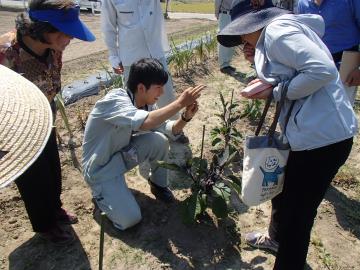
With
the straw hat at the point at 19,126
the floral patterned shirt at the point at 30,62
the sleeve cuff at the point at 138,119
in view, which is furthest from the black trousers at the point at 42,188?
the straw hat at the point at 19,126

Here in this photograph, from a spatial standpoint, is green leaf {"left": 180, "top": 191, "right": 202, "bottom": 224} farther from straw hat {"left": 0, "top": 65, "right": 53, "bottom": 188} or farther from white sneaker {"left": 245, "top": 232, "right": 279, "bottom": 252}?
straw hat {"left": 0, "top": 65, "right": 53, "bottom": 188}

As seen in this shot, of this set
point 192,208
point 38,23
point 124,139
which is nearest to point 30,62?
point 38,23

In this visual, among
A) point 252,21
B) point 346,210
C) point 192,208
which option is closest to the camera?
point 252,21

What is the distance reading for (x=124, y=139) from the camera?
260 cm

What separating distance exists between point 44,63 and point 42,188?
0.72 meters

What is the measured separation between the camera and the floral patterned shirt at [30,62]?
80.4 inches

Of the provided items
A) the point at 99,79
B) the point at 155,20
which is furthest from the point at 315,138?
the point at 99,79

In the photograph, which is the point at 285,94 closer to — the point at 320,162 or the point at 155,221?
the point at 320,162

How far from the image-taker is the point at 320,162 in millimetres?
1767

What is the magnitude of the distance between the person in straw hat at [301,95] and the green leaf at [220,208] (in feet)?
1.64

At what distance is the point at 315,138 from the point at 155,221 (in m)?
1.34

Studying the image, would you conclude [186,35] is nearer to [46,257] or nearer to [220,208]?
[220,208]

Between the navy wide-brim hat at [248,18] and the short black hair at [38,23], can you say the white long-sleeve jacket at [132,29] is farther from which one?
the navy wide-brim hat at [248,18]

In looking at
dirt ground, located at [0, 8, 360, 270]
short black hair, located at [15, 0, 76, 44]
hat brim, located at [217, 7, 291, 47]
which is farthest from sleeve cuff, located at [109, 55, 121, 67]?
hat brim, located at [217, 7, 291, 47]
